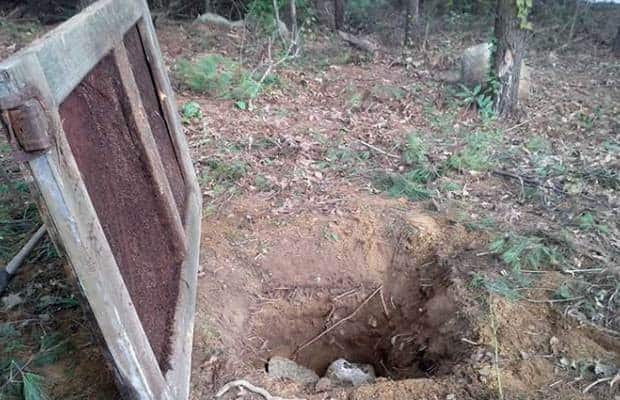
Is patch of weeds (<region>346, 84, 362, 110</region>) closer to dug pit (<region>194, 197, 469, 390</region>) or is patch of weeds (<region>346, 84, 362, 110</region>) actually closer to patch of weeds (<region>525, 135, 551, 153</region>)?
patch of weeds (<region>525, 135, 551, 153</region>)

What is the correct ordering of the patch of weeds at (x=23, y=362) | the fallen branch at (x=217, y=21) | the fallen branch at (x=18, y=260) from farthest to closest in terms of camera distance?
the fallen branch at (x=217, y=21) → the fallen branch at (x=18, y=260) → the patch of weeds at (x=23, y=362)

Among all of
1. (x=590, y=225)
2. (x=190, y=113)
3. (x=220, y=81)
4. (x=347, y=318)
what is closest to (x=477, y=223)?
(x=590, y=225)

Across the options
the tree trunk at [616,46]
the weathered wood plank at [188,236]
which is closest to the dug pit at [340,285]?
the weathered wood plank at [188,236]

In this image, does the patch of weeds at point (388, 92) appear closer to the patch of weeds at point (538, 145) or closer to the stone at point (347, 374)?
the patch of weeds at point (538, 145)

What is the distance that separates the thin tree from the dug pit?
2.41m

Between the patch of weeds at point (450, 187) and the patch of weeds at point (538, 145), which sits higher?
the patch of weeds at point (450, 187)

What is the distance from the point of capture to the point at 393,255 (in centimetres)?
342

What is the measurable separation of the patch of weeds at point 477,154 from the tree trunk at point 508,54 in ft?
1.92

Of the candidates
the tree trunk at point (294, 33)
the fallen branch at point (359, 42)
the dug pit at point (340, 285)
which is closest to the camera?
the dug pit at point (340, 285)

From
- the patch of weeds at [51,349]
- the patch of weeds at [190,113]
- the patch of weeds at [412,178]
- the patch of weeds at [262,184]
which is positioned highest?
the patch of weeds at [190,113]

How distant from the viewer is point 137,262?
2.11m

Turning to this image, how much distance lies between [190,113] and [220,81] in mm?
829

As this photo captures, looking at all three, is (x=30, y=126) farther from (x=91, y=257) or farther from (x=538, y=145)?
(x=538, y=145)

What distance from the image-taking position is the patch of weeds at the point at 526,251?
3.09 meters
